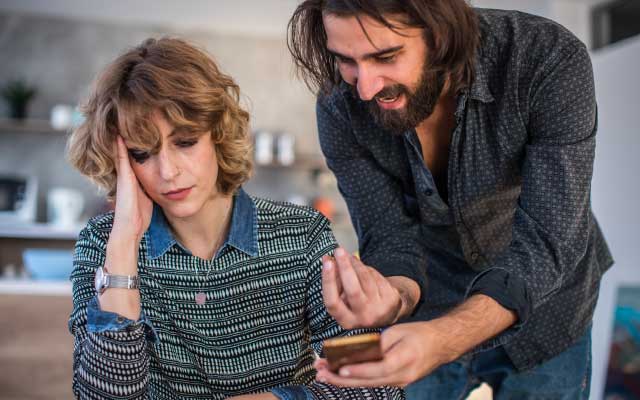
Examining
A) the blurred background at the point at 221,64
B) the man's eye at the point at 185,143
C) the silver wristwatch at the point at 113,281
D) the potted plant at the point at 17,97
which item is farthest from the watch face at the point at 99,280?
the potted plant at the point at 17,97

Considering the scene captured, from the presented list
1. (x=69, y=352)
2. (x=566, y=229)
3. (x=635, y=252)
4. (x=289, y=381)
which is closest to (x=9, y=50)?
(x=69, y=352)

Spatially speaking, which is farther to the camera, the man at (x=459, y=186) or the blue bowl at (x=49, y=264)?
the blue bowl at (x=49, y=264)

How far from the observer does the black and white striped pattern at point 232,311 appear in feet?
5.11

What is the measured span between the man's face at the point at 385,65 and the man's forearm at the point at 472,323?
0.40 m

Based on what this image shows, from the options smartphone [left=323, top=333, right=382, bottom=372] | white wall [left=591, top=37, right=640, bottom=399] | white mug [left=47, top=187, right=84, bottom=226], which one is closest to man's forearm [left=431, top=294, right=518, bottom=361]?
smartphone [left=323, top=333, right=382, bottom=372]

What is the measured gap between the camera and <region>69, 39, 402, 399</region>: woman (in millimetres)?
1508

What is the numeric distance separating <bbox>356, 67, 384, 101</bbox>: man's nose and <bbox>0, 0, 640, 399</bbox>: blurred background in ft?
10.5

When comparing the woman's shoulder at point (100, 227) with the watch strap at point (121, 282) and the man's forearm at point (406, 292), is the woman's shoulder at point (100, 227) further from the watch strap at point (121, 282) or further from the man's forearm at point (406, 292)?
the man's forearm at point (406, 292)

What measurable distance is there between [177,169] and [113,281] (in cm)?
26

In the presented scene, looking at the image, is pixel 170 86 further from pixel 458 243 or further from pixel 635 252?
pixel 635 252

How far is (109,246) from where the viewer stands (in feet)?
4.92

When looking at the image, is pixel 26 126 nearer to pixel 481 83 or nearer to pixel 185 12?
pixel 185 12

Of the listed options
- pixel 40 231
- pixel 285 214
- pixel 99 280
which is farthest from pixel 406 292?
pixel 40 231

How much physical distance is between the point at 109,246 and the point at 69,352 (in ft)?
3.32
